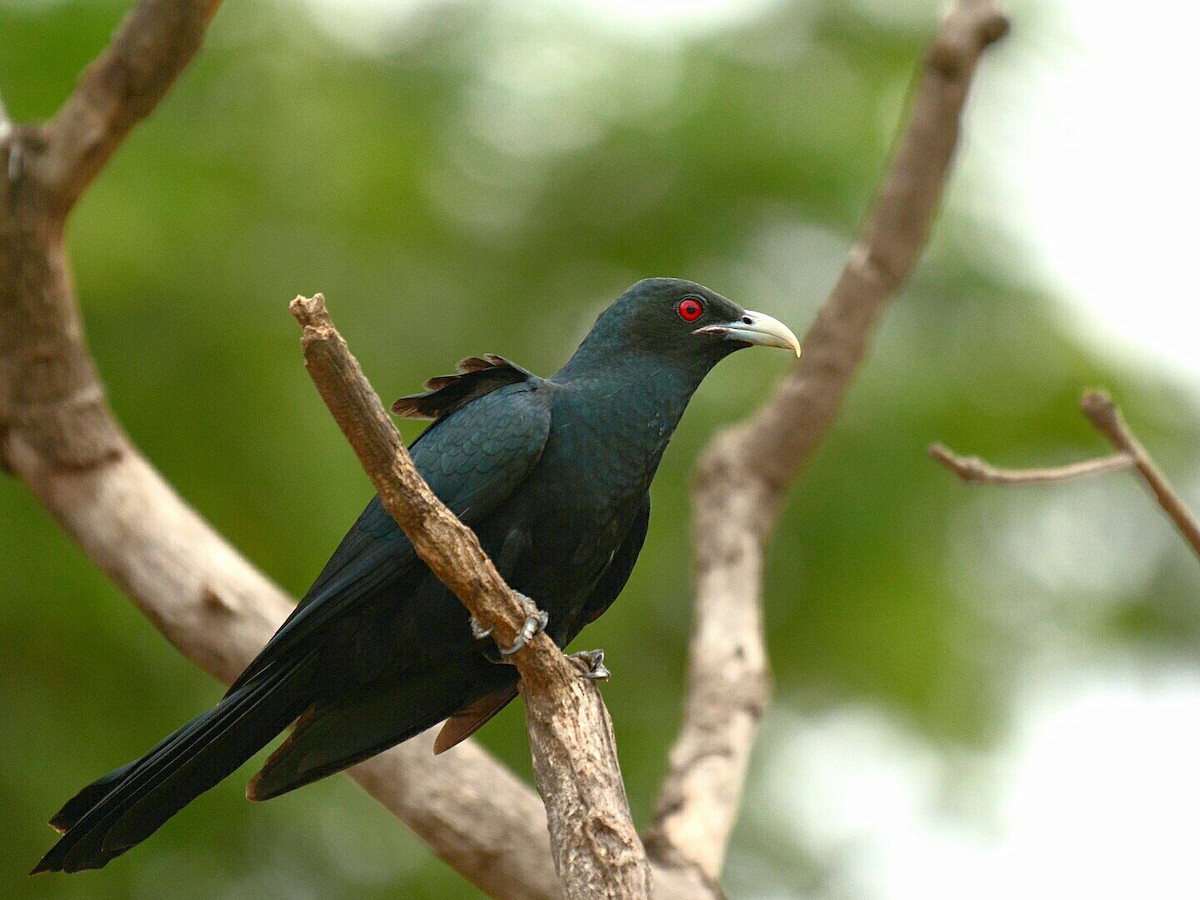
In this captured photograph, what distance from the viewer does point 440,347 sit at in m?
7.22

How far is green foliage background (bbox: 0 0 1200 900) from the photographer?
632 cm

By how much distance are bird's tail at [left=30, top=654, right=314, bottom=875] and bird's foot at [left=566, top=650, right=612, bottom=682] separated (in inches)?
27.3

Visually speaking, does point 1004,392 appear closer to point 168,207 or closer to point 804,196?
point 804,196

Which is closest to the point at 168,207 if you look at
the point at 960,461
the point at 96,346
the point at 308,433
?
the point at 96,346

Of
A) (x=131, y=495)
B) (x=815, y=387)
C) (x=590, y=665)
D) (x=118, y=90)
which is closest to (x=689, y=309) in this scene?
(x=590, y=665)

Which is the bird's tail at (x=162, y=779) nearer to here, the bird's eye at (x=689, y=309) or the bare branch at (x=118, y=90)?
the bird's eye at (x=689, y=309)

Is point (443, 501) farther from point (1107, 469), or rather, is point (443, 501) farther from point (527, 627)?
point (1107, 469)

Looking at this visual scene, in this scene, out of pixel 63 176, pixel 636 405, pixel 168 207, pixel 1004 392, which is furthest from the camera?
pixel 1004 392

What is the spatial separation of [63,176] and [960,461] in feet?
9.98

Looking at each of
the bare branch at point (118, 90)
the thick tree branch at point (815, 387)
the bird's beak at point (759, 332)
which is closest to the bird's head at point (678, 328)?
the bird's beak at point (759, 332)

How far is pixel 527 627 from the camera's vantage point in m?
3.21

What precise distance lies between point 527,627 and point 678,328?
1158 millimetres

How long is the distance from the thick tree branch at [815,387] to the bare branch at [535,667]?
1835 mm

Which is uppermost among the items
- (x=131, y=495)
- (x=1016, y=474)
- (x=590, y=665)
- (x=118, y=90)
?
(x=118, y=90)
